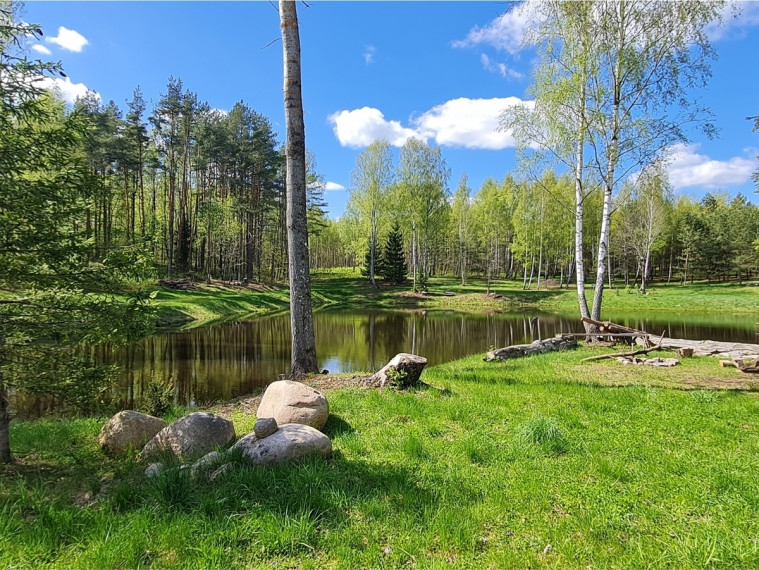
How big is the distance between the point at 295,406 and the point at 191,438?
4.32ft

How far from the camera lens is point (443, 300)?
39688 mm

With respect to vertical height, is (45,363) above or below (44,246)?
below

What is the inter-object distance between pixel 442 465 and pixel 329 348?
13351 mm

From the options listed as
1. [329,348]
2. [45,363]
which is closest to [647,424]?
[45,363]

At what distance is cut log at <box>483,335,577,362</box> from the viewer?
12359 millimetres

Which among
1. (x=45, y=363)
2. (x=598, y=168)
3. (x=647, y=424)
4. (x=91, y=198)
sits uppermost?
(x=598, y=168)

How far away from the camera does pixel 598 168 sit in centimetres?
1403

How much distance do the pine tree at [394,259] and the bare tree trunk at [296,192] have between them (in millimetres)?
41634

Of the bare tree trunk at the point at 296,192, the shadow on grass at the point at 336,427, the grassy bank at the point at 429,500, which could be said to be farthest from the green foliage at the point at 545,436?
the bare tree trunk at the point at 296,192

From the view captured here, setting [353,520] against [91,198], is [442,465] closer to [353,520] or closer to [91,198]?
[353,520]

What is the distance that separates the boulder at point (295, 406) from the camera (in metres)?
5.36

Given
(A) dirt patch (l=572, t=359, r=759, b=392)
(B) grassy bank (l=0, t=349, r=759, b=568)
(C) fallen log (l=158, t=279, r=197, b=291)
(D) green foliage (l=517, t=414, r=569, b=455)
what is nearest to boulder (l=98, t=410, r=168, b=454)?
(B) grassy bank (l=0, t=349, r=759, b=568)

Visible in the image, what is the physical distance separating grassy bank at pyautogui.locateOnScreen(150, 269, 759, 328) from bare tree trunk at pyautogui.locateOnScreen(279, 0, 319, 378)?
1798 cm

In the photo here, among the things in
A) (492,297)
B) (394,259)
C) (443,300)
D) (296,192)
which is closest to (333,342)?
(296,192)
